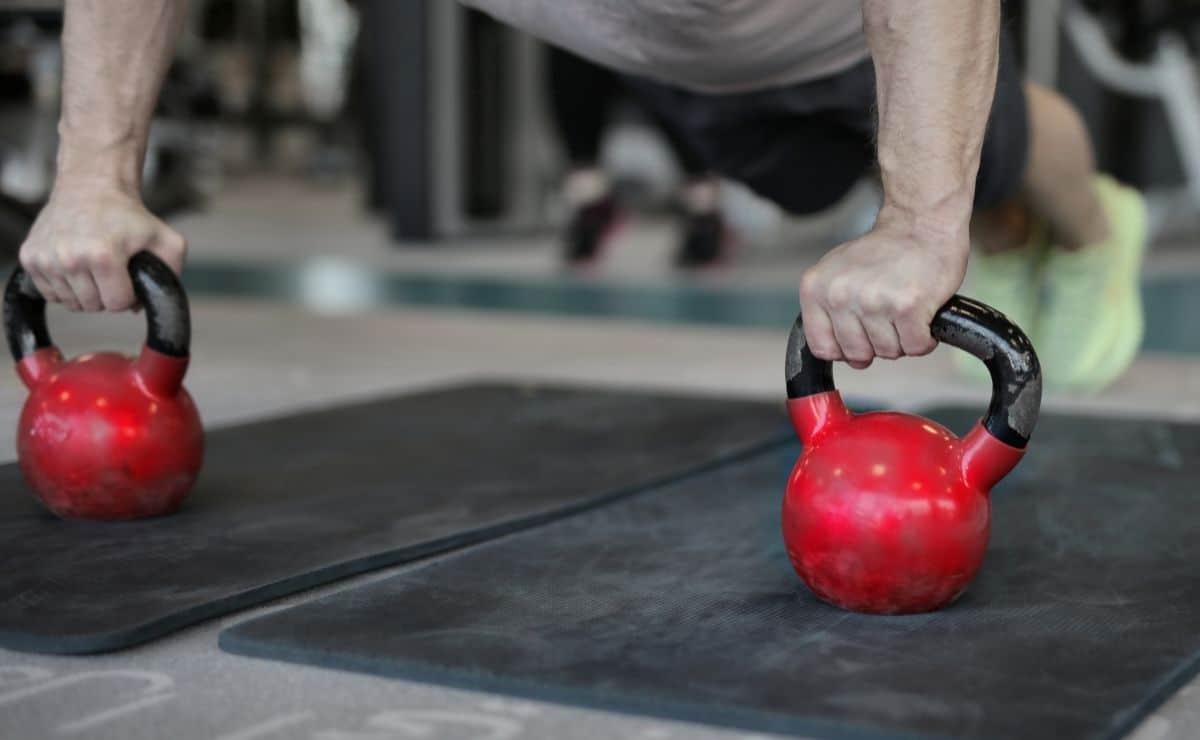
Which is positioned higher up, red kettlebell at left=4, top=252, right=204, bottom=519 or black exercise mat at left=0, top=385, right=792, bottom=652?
red kettlebell at left=4, top=252, right=204, bottom=519

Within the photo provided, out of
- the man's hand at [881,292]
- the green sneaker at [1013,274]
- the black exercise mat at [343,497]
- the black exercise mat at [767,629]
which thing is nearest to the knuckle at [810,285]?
the man's hand at [881,292]

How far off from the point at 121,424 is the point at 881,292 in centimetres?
58

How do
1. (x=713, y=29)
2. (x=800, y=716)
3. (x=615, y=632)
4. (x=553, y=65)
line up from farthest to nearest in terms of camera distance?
(x=553, y=65) → (x=713, y=29) → (x=615, y=632) → (x=800, y=716)

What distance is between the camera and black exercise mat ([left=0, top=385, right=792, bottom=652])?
1.00 m

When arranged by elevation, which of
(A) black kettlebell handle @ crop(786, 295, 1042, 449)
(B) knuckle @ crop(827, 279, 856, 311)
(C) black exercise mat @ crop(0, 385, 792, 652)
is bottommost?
(C) black exercise mat @ crop(0, 385, 792, 652)

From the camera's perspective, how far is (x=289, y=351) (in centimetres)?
247

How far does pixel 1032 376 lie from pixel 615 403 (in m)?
0.95

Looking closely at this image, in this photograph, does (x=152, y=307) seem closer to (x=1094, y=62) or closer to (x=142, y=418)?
(x=142, y=418)

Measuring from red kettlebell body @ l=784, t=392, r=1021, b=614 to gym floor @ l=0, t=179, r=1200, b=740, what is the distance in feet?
0.54

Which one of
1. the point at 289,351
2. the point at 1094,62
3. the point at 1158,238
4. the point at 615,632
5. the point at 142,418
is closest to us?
the point at 615,632

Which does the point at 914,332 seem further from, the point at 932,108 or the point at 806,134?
the point at 806,134

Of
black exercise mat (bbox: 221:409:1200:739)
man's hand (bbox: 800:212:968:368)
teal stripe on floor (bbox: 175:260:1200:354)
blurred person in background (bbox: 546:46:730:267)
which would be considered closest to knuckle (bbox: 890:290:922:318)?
man's hand (bbox: 800:212:968:368)

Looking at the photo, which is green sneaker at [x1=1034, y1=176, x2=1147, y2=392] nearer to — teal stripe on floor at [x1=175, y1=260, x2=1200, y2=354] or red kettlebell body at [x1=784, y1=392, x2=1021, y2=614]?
teal stripe on floor at [x1=175, y1=260, x2=1200, y2=354]

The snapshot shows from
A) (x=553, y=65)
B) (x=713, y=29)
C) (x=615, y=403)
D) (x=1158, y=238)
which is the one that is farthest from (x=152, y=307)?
(x=1158, y=238)
